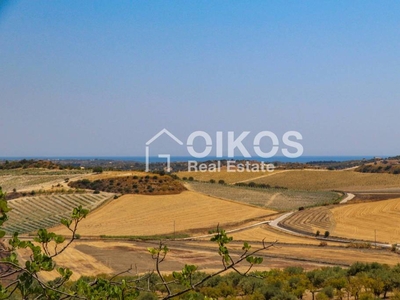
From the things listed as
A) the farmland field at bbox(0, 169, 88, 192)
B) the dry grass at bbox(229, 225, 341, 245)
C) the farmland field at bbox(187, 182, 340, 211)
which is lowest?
the dry grass at bbox(229, 225, 341, 245)

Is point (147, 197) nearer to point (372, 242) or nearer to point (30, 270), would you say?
point (372, 242)

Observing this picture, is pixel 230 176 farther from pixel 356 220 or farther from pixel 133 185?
pixel 356 220

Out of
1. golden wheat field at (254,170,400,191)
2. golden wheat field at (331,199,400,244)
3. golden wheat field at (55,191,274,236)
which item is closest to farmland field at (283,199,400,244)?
golden wheat field at (331,199,400,244)

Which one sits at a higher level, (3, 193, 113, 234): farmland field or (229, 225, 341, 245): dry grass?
(3, 193, 113, 234): farmland field

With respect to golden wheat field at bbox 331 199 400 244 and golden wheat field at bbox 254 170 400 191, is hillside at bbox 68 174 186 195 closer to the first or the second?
golden wheat field at bbox 331 199 400 244

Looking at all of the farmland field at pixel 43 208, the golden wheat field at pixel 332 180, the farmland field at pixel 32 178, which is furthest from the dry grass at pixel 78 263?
the golden wheat field at pixel 332 180

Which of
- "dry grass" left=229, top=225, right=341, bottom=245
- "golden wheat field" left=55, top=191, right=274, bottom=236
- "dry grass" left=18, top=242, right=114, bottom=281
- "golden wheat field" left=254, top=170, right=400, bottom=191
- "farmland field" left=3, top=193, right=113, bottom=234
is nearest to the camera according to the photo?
"dry grass" left=18, top=242, right=114, bottom=281

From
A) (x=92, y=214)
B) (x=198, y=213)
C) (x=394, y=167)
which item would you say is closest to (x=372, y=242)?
(x=198, y=213)

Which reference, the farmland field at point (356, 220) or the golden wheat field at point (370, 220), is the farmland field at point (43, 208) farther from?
the golden wheat field at point (370, 220)

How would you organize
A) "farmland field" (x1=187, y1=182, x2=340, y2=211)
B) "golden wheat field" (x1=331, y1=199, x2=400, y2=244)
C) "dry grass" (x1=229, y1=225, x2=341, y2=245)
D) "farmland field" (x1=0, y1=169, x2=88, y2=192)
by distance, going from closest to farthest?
"dry grass" (x1=229, y1=225, x2=341, y2=245)
"golden wheat field" (x1=331, y1=199, x2=400, y2=244)
"farmland field" (x1=0, y1=169, x2=88, y2=192)
"farmland field" (x1=187, y1=182, x2=340, y2=211)
